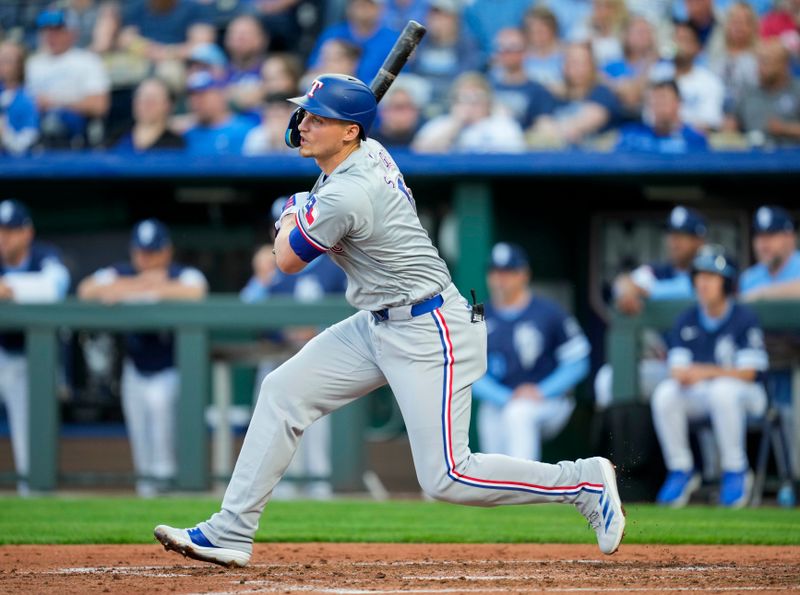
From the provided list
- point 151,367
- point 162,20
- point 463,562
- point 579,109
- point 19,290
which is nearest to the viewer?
point 463,562

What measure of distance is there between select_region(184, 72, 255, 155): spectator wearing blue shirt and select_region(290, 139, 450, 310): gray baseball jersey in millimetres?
5103

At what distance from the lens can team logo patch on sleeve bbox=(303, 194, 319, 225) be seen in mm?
4258

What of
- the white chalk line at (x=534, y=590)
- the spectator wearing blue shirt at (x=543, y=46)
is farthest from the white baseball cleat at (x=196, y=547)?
the spectator wearing blue shirt at (x=543, y=46)

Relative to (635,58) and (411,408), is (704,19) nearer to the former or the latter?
(635,58)

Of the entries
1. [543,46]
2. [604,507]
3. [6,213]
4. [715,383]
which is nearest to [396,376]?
[604,507]

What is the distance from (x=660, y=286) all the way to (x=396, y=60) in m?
3.70

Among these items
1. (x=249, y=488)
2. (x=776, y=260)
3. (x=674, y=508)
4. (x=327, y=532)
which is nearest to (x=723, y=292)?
(x=776, y=260)

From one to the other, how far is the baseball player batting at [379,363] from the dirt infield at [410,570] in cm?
21

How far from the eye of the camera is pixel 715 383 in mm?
7613

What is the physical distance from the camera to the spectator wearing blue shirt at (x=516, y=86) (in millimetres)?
9320

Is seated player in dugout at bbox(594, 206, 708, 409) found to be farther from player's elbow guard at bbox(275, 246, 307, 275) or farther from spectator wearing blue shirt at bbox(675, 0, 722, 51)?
player's elbow guard at bbox(275, 246, 307, 275)

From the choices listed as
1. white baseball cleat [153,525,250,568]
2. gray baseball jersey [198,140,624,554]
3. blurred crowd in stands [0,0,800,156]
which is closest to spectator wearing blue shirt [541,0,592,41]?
blurred crowd in stands [0,0,800,156]

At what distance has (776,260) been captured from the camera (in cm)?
819

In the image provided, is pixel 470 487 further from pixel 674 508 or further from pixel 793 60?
pixel 793 60
